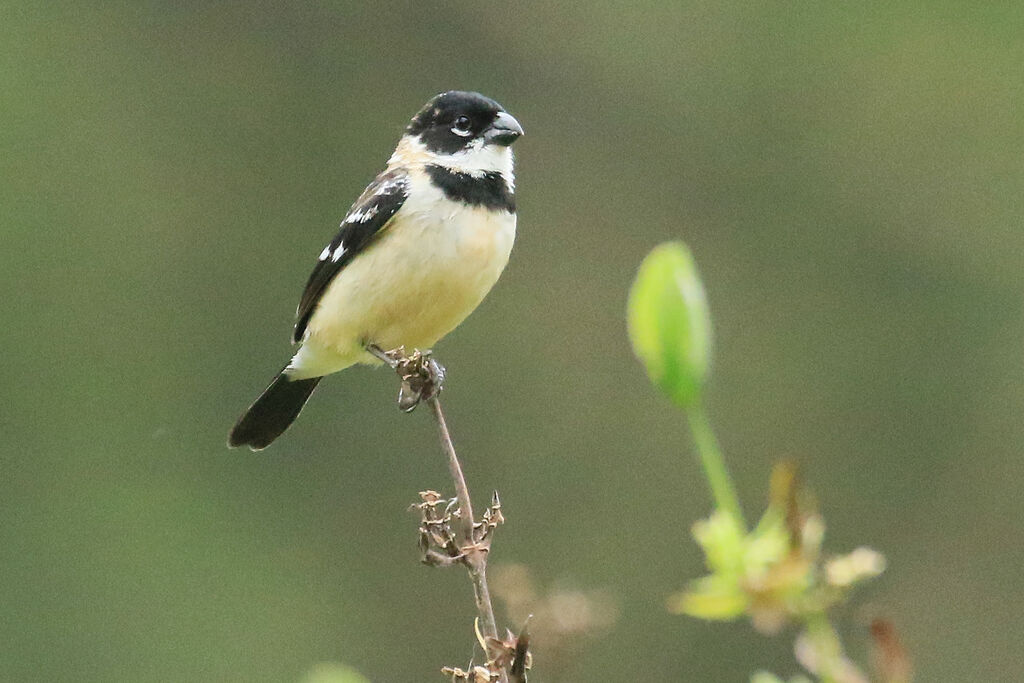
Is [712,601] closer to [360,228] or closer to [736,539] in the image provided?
[736,539]

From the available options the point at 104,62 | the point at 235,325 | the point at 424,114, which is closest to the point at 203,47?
the point at 104,62

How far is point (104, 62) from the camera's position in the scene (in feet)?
42.4

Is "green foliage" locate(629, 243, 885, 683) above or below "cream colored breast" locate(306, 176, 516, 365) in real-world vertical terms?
below

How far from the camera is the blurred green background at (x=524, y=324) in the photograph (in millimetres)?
10625

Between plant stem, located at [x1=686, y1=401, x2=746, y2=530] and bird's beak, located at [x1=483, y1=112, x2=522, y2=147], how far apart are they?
355cm

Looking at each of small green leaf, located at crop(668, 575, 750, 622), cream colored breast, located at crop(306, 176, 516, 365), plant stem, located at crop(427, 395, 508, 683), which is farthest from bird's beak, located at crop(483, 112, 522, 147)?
small green leaf, located at crop(668, 575, 750, 622)

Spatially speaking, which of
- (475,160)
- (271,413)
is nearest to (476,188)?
(475,160)

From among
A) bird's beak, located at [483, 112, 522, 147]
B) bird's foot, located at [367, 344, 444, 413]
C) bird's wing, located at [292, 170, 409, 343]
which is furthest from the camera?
bird's beak, located at [483, 112, 522, 147]

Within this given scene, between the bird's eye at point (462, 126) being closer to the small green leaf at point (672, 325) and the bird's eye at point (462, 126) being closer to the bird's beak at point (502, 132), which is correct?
the bird's beak at point (502, 132)

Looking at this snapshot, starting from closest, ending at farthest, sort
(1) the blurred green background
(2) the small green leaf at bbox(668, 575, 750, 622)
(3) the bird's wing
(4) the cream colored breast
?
(2) the small green leaf at bbox(668, 575, 750, 622), (4) the cream colored breast, (3) the bird's wing, (1) the blurred green background

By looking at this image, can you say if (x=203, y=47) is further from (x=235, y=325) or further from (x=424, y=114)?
(x=424, y=114)

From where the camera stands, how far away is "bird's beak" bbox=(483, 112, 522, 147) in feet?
14.6

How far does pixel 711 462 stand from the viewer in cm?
92

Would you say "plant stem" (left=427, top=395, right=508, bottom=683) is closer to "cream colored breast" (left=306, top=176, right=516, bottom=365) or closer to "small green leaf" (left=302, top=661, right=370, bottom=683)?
"small green leaf" (left=302, top=661, right=370, bottom=683)
